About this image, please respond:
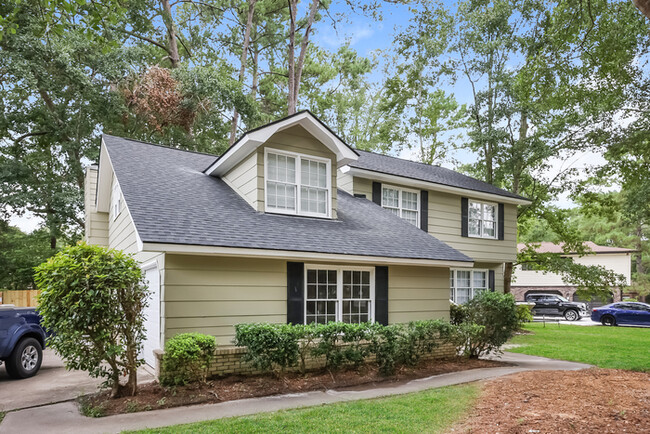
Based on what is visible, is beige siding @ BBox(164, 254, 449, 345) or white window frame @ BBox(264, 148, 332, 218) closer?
beige siding @ BBox(164, 254, 449, 345)

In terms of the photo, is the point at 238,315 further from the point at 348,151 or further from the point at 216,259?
the point at 348,151

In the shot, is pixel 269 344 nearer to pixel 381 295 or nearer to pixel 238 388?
pixel 238 388

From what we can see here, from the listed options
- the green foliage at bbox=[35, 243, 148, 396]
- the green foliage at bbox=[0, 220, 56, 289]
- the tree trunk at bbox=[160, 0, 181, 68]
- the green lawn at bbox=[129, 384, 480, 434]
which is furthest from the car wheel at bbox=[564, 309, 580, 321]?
the green foliage at bbox=[0, 220, 56, 289]

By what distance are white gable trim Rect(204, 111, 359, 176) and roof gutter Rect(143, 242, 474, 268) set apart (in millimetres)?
2753

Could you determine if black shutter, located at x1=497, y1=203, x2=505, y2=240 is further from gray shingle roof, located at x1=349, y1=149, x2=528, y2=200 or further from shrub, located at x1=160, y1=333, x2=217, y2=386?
→ shrub, located at x1=160, y1=333, x2=217, y2=386

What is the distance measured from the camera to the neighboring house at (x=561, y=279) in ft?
105

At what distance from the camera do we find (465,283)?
53.9 ft

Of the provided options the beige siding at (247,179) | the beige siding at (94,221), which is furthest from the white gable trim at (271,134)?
the beige siding at (94,221)

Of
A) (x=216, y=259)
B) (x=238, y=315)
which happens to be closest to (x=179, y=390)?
(x=238, y=315)

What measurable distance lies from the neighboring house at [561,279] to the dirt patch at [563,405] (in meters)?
24.8

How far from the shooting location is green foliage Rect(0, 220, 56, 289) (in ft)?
69.8

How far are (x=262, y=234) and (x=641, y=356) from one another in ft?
34.1

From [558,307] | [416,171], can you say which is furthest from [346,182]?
[558,307]

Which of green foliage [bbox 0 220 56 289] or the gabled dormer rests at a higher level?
the gabled dormer
